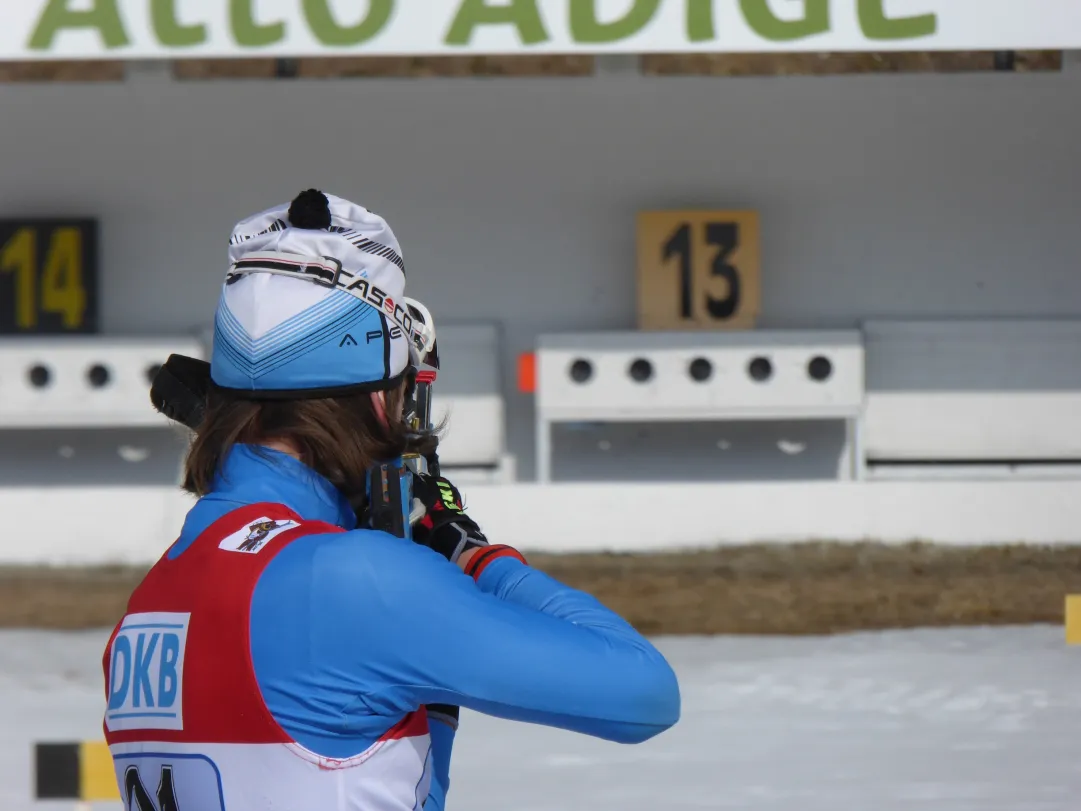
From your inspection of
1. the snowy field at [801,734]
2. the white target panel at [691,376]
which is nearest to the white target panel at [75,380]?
the white target panel at [691,376]

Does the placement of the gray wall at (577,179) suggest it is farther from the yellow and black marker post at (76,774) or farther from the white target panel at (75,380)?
the yellow and black marker post at (76,774)

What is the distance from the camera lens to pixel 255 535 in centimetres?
144

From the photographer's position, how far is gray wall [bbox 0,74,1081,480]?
12.7 metres

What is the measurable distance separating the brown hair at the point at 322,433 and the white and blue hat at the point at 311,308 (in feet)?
0.06

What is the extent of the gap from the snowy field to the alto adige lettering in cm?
329

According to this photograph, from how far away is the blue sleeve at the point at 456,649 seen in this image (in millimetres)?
1358

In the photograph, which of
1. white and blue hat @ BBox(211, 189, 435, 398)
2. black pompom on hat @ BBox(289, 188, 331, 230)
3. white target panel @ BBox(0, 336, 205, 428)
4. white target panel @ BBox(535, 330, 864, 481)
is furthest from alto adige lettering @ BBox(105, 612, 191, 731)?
white target panel @ BBox(0, 336, 205, 428)

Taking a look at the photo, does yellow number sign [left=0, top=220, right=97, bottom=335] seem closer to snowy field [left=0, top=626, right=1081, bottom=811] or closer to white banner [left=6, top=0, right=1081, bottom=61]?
white banner [left=6, top=0, right=1081, bottom=61]

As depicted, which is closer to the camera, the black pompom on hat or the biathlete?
the biathlete

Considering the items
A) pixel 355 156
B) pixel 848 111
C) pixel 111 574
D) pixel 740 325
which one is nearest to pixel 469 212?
pixel 355 156

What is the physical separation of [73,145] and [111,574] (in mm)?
4137

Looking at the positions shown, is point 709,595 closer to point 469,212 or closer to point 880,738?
point 880,738

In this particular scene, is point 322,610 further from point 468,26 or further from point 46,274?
→ point 46,274

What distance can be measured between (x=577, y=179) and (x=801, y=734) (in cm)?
791
